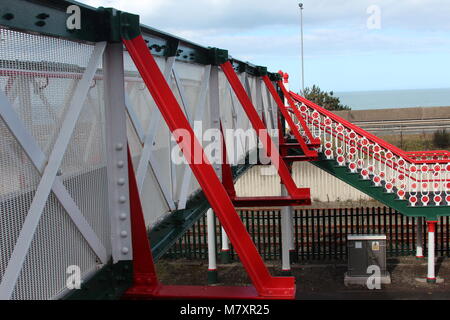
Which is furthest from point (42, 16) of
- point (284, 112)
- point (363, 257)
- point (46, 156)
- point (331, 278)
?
point (331, 278)

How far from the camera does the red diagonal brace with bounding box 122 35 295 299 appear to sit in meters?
3.11

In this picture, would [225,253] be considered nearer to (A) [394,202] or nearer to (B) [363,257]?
(B) [363,257]

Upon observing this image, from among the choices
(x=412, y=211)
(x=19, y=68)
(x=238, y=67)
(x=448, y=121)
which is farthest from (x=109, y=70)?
(x=448, y=121)

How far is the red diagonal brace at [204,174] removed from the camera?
311 cm

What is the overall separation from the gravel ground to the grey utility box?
0.88 ft

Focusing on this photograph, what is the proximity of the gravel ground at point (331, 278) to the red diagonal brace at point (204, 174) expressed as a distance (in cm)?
1064

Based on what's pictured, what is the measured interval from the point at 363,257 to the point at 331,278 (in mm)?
1063

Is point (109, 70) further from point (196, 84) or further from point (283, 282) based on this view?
point (196, 84)

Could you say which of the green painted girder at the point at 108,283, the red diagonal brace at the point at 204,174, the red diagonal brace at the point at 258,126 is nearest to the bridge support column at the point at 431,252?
the red diagonal brace at the point at 258,126

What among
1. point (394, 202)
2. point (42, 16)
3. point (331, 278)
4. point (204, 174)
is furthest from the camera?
point (331, 278)

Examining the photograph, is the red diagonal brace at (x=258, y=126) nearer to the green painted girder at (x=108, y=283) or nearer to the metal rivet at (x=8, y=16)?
the green painted girder at (x=108, y=283)

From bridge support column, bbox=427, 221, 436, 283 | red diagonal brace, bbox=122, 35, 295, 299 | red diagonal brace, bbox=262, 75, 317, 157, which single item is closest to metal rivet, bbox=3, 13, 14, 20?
red diagonal brace, bbox=122, 35, 295, 299

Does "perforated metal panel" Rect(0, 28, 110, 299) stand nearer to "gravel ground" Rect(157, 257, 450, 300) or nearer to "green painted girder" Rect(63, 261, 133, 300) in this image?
"green painted girder" Rect(63, 261, 133, 300)

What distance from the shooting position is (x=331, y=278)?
1537 centimetres
